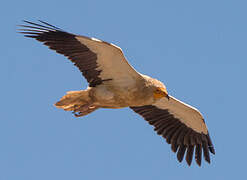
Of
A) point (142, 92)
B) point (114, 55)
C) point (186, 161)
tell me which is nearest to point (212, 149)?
point (186, 161)

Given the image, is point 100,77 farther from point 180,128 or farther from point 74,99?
point 180,128

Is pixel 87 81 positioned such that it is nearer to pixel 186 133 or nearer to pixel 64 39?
pixel 64 39

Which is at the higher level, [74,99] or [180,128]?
[74,99]

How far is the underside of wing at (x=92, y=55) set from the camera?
9.82 meters

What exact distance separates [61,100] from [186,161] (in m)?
3.33

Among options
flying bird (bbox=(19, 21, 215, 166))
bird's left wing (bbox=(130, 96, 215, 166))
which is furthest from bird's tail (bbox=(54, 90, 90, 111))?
bird's left wing (bbox=(130, 96, 215, 166))

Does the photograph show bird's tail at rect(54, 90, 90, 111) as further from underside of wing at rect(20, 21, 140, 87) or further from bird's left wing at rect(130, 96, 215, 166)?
bird's left wing at rect(130, 96, 215, 166)

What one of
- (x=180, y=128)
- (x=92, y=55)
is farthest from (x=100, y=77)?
(x=180, y=128)

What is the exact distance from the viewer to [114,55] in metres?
9.96

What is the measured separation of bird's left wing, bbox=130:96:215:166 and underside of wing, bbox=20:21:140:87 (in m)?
1.78

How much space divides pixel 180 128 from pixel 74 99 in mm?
2999

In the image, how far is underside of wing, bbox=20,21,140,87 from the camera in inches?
387

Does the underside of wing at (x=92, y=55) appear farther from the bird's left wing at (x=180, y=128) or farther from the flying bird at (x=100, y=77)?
the bird's left wing at (x=180, y=128)

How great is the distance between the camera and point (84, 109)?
10.2m
